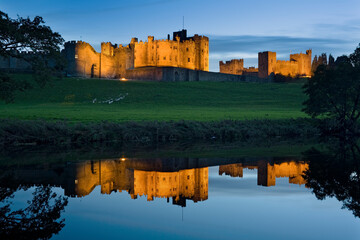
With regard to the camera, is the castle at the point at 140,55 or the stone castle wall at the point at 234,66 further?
the stone castle wall at the point at 234,66

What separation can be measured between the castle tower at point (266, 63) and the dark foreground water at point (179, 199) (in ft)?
312

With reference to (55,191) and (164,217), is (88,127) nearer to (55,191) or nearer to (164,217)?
(55,191)

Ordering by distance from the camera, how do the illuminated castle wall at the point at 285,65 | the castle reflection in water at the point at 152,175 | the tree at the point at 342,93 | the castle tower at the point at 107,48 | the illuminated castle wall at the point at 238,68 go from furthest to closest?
the illuminated castle wall at the point at 238,68
the illuminated castle wall at the point at 285,65
the castle tower at the point at 107,48
the tree at the point at 342,93
the castle reflection in water at the point at 152,175

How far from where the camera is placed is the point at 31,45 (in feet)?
65.1

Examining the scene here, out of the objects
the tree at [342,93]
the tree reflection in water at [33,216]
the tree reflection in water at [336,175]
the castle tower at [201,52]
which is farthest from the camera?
the castle tower at [201,52]

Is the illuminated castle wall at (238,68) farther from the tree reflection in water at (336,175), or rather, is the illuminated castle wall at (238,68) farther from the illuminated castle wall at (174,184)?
the illuminated castle wall at (174,184)

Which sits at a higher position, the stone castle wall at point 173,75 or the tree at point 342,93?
the stone castle wall at point 173,75

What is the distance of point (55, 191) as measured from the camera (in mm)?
9859

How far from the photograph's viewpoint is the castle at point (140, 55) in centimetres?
8144

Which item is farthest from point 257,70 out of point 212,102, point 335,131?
point 335,131

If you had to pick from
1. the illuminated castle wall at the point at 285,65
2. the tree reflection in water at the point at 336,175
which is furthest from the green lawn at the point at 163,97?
the illuminated castle wall at the point at 285,65

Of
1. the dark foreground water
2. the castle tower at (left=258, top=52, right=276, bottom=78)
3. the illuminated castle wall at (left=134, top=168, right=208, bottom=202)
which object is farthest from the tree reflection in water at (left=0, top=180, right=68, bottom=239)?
the castle tower at (left=258, top=52, right=276, bottom=78)

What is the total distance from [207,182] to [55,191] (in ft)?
12.6

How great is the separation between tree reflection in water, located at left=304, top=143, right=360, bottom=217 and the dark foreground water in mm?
25
